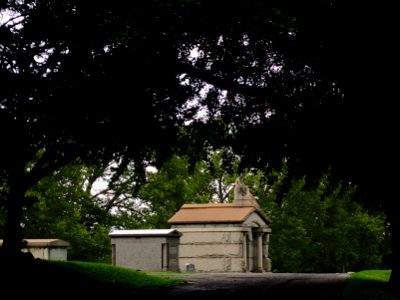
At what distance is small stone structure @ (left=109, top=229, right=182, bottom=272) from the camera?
2911cm

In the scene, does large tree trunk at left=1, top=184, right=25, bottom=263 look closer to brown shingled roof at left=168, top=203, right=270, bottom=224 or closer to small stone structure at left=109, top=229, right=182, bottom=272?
small stone structure at left=109, top=229, right=182, bottom=272

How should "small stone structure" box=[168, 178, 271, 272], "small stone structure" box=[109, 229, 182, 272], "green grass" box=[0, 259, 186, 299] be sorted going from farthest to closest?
1. "small stone structure" box=[168, 178, 271, 272]
2. "small stone structure" box=[109, 229, 182, 272]
3. "green grass" box=[0, 259, 186, 299]

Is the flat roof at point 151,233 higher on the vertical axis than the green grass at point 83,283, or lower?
higher

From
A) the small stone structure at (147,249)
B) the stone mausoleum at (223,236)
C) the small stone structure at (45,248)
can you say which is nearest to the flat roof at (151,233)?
the small stone structure at (147,249)

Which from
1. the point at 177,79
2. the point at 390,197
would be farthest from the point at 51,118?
the point at 390,197

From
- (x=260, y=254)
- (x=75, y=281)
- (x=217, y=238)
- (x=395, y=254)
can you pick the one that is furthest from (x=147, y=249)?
(x=395, y=254)

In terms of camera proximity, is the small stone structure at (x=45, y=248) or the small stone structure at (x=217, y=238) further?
the small stone structure at (x=217, y=238)

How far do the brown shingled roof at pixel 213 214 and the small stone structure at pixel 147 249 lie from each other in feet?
14.9

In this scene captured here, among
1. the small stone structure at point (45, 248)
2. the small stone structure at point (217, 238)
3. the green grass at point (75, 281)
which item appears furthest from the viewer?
the small stone structure at point (217, 238)

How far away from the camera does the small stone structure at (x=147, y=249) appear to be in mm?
29109

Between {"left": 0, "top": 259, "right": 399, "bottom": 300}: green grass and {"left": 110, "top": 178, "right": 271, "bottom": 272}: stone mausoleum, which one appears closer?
{"left": 0, "top": 259, "right": 399, "bottom": 300}: green grass

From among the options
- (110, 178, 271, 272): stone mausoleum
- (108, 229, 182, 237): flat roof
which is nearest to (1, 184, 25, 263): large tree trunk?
(108, 229, 182, 237): flat roof

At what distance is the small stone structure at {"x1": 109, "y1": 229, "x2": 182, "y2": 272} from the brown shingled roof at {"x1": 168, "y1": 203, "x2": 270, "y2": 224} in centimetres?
455

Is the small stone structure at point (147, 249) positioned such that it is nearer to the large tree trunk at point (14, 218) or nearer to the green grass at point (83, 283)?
the green grass at point (83, 283)
